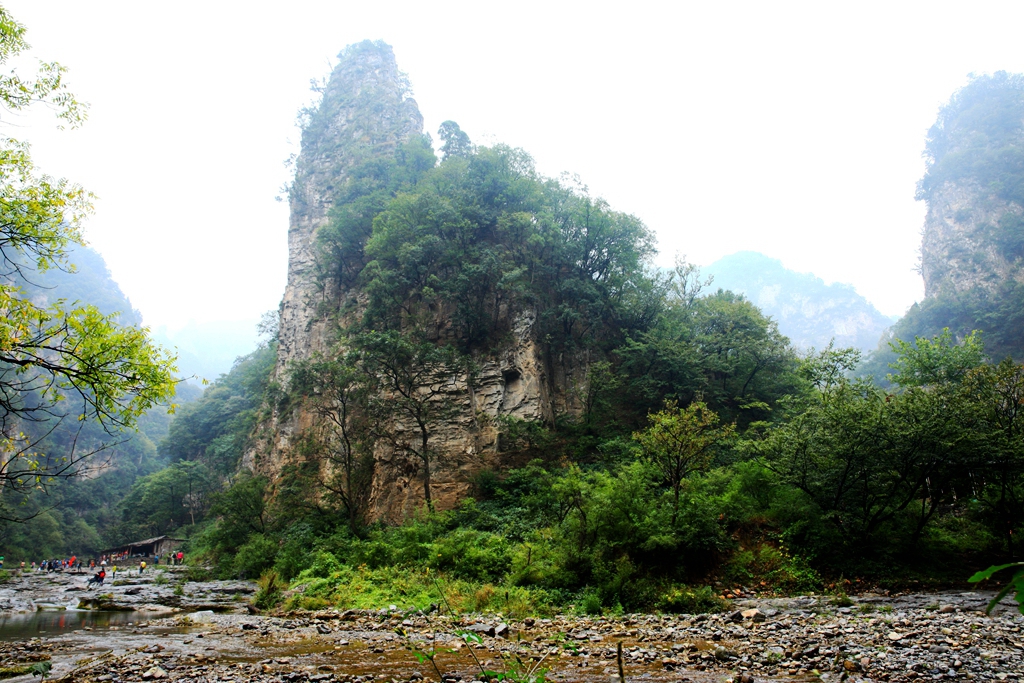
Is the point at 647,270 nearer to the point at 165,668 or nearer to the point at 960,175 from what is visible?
the point at 165,668

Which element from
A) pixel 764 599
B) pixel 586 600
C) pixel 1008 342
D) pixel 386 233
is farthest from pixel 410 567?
pixel 1008 342

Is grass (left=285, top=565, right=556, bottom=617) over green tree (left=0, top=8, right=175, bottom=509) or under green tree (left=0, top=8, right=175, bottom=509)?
under

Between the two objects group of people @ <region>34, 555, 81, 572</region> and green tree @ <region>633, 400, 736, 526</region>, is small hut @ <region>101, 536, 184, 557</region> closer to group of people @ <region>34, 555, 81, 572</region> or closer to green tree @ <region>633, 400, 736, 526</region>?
group of people @ <region>34, 555, 81, 572</region>

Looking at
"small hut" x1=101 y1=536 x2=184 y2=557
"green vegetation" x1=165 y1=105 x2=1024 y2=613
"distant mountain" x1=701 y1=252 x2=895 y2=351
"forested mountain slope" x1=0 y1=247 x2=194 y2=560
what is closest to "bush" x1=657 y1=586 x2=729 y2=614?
"green vegetation" x1=165 y1=105 x2=1024 y2=613

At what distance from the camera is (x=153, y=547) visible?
41.0 metres

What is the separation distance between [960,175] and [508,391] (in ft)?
220

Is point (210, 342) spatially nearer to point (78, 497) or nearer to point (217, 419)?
point (78, 497)

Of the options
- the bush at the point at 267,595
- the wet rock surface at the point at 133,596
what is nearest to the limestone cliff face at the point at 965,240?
the bush at the point at 267,595

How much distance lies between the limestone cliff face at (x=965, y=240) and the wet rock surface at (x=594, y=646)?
185 ft

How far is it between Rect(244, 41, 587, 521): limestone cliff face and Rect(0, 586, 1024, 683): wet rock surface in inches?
456

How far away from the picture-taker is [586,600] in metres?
11.2

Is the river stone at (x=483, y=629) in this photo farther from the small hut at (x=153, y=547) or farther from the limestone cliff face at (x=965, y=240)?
the limestone cliff face at (x=965, y=240)

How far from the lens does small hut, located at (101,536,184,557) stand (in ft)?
133

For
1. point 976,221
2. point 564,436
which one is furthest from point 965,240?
point 564,436
